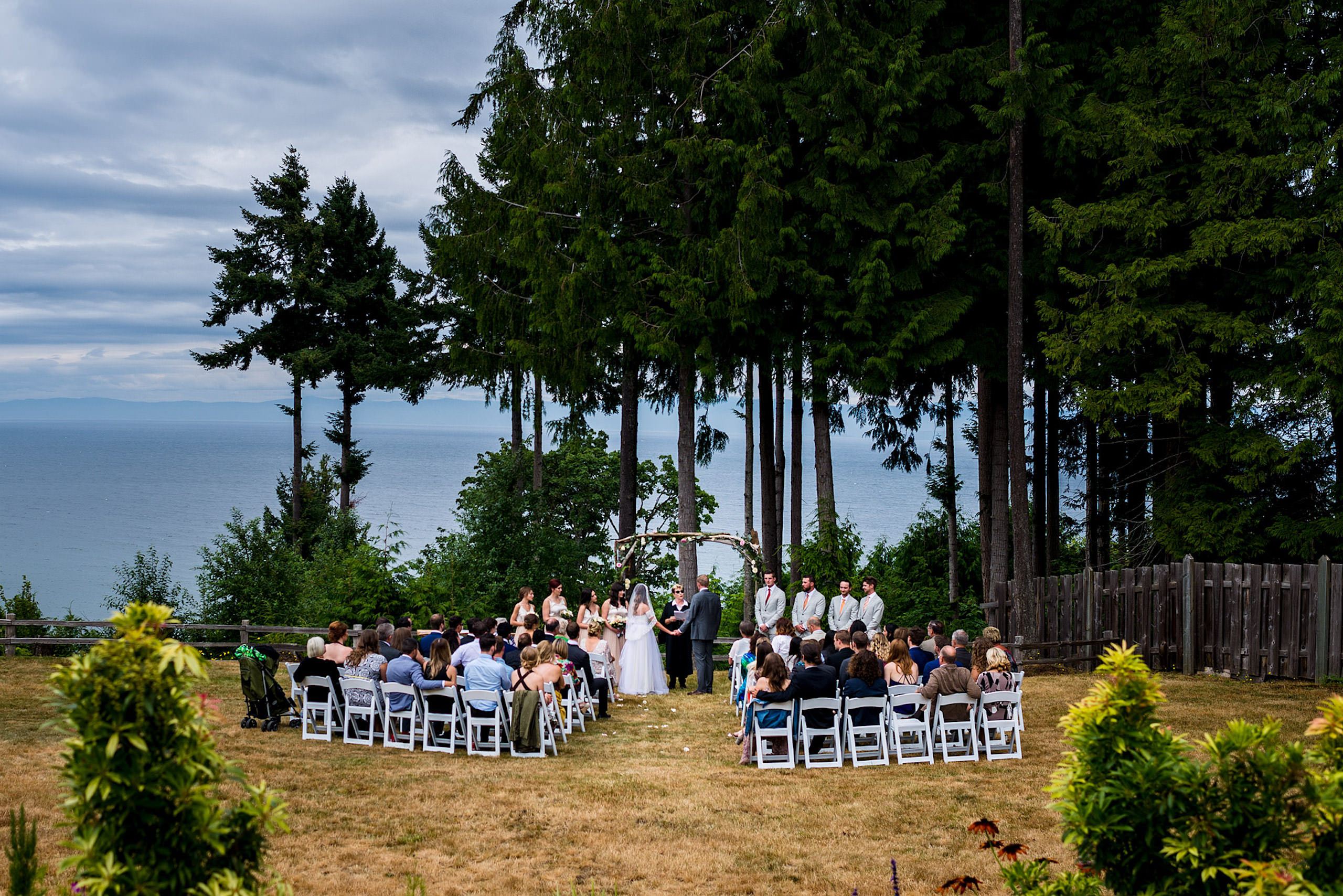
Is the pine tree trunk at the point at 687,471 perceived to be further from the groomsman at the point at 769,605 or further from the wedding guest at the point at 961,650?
the wedding guest at the point at 961,650

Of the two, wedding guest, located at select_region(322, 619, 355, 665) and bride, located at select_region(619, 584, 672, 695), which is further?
bride, located at select_region(619, 584, 672, 695)

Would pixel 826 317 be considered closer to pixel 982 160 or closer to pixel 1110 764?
pixel 982 160

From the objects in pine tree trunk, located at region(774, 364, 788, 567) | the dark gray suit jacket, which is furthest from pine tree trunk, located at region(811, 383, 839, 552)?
the dark gray suit jacket

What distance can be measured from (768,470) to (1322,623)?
435 inches

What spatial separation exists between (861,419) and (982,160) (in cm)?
833

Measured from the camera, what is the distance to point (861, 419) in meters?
27.0

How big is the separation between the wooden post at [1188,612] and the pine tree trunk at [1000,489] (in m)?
3.79

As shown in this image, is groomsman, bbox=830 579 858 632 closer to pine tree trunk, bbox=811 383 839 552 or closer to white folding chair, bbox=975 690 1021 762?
white folding chair, bbox=975 690 1021 762

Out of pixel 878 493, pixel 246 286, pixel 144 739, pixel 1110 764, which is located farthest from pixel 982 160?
pixel 878 493

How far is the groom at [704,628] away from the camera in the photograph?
15.7m

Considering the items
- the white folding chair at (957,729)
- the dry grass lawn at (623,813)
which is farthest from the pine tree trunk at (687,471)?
the white folding chair at (957,729)

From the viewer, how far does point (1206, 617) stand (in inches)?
612

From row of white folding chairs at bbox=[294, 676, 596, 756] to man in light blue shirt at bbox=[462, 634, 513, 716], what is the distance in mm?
57

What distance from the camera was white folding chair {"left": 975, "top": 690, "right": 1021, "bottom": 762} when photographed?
426 inches
